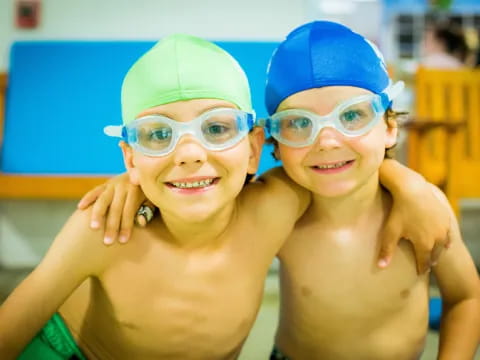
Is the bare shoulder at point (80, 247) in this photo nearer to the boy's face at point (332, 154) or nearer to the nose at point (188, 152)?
the nose at point (188, 152)

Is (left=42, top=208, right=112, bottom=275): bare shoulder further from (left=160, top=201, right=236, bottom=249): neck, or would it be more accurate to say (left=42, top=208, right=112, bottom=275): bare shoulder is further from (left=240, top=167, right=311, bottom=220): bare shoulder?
(left=240, top=167, right=311, bottom=220): bare shoulder

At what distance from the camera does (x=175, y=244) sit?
4.11 feet

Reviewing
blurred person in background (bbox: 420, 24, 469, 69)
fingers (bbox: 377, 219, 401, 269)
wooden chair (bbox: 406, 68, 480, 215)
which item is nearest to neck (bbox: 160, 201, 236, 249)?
fingers (bbox: 377, 219, 401, 269)

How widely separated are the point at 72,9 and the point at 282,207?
318cm

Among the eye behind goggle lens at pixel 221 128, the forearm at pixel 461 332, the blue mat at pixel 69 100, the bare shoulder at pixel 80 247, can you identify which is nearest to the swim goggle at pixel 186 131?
the eye behind goggle lens at pixel 221 128

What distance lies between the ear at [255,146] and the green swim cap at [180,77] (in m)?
0.11

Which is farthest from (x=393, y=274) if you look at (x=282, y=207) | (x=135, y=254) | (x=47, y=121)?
(x=47, y=121)

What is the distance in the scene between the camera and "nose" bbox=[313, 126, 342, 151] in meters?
1.20

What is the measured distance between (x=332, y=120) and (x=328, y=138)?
0.16 ft

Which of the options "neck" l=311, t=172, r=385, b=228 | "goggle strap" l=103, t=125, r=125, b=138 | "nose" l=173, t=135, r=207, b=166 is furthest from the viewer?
"neck" l=311, t=172, r=385, b=228

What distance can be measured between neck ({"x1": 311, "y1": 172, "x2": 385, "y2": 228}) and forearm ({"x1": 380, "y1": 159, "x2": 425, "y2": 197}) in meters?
0.03

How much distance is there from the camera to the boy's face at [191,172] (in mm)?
1095

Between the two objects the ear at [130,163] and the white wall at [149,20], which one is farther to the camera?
the white wall at [149,20]

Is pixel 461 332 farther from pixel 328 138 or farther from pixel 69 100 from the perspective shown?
pixel 69 100
